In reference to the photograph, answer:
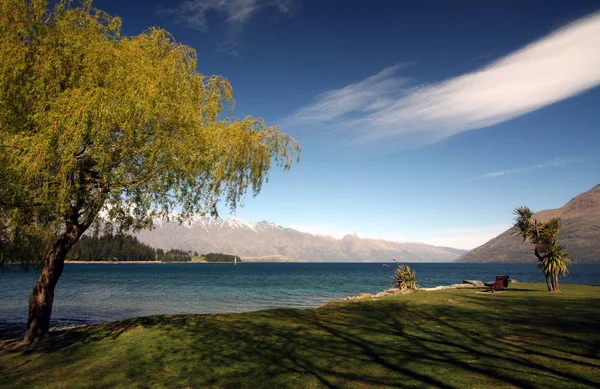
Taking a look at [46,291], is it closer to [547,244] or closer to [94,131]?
[94,131]

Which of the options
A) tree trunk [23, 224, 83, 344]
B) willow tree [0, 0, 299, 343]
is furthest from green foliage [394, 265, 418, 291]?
tree trunk [23, 224, 83, 344]

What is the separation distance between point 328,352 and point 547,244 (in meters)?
28.0

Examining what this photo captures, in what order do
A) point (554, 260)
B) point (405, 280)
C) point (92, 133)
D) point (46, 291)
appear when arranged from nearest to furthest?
point (92, 133), point (46, 291), point (554, 260), point (405, 280)

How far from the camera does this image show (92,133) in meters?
11.4

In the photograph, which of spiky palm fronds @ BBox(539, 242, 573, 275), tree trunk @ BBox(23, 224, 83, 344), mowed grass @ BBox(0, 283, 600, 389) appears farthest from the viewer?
spiky palm fronds @ BBox(539, 242, 573, 275)

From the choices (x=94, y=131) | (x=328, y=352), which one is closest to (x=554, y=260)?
(x=328, y=352)

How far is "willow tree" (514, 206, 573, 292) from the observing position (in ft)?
95.6

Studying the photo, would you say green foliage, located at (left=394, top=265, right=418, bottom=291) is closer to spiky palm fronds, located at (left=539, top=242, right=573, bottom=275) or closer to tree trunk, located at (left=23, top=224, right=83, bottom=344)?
spiky palm fronds, located at (left=539, top=242, right=573, bottom=275)

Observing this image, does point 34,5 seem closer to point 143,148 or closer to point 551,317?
point 143,148

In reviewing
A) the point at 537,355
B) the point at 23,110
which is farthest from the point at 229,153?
the point at 537,355

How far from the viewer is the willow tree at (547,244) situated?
2914cm

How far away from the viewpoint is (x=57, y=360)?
12.6 meters

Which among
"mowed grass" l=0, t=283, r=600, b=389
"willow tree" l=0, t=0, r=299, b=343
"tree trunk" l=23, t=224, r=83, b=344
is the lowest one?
"mowed grass" l=0, t=283, r=600, b=389

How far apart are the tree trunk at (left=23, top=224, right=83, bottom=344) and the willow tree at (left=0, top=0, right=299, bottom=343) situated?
45mm
